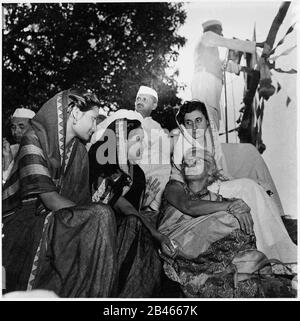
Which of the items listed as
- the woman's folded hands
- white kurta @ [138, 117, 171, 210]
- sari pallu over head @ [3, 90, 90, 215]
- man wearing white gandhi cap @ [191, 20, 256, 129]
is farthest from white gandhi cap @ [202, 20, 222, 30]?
the woman's folded hands

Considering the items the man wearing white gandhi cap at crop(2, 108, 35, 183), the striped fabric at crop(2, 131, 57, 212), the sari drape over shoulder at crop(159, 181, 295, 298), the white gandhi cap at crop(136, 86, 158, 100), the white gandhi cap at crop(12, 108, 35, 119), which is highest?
the white gandhi cap at crop(136, 86, 158, 100)

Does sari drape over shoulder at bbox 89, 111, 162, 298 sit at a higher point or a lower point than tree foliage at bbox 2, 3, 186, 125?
lower

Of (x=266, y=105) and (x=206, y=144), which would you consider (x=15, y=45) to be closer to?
(x=206, y=144)

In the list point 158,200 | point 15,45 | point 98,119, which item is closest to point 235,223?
point 158,200

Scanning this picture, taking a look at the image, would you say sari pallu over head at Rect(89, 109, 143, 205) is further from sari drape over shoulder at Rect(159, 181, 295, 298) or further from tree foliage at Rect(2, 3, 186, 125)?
sari drape over shoulder at Rect(159, 181, 295, 298)

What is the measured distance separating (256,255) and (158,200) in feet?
3.33

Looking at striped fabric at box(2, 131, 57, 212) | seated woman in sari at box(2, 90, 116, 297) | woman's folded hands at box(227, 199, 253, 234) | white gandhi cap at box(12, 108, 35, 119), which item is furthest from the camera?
white gandhi cap at box(12, 108, 35, 119)

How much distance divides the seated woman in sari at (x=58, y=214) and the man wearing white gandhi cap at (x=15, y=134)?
0.29 feet

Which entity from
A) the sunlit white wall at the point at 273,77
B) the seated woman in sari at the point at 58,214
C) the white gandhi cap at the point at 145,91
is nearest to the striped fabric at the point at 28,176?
the seated woman in sari at the point at 58,214

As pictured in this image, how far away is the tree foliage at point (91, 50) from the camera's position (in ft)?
17.9

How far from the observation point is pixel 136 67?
18.1 ft

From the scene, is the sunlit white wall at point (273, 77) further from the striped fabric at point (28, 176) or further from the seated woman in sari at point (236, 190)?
the striped fabric at point (28, 176)

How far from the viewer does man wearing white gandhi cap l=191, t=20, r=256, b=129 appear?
5.44m

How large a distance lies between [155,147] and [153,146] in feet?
0.07
